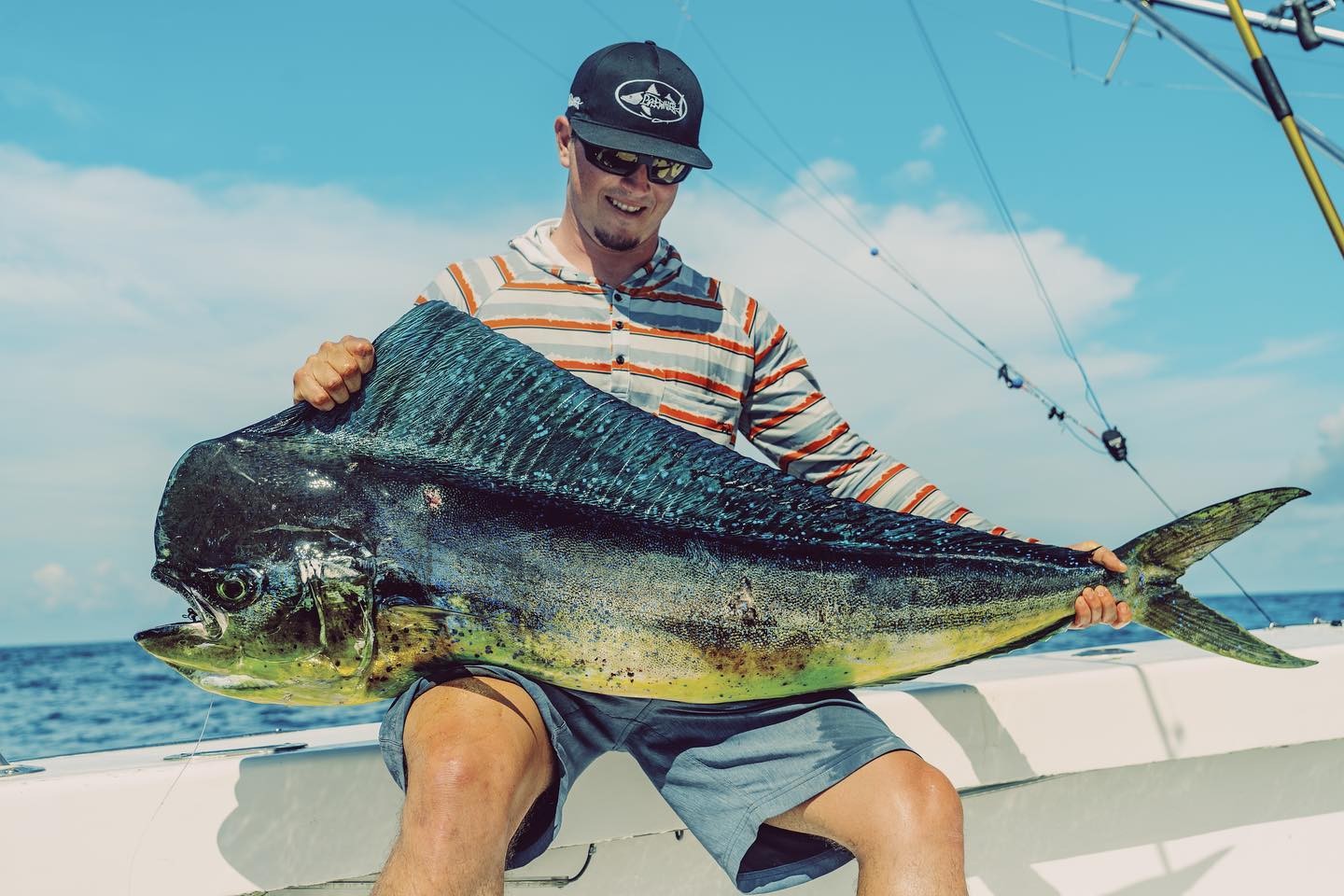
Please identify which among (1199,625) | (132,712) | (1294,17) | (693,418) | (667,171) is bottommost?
(132,712)

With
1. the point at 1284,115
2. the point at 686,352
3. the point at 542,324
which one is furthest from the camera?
the point at 1284,115

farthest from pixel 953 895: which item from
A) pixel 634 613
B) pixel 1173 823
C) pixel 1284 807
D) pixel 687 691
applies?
pixel 1284 807

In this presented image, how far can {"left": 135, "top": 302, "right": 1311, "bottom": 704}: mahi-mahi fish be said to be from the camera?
179cm

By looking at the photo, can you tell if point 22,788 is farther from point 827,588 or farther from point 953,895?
point 953,895

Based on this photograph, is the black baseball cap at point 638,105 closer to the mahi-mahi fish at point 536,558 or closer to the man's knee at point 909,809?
the mahi-mahi fish at point 536,558

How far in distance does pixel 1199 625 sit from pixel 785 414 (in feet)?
3.41

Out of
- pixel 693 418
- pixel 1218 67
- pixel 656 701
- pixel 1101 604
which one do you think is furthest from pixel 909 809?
pixel 1218 67

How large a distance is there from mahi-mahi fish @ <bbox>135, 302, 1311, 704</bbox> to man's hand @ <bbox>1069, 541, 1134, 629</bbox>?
0.06ft

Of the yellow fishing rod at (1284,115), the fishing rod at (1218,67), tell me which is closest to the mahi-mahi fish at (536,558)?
the yellow fishing rod at (1284,115)

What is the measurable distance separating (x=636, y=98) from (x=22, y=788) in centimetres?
188

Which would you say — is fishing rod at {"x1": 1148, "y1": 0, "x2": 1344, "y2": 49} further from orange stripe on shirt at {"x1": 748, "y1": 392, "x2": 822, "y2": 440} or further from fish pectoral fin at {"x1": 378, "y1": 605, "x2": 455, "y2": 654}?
fish pectoral fin at {"x1": 378, "y1": 605, "x2": 455, "y2": 654}

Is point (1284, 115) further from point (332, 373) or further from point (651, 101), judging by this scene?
point (332, 373)

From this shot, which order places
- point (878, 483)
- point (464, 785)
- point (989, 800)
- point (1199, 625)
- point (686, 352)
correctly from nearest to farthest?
1. point (464, 785)
2. point (1199, 625)
3. point (686, 352)
4. point (878, 483)
5. point (989, 800)

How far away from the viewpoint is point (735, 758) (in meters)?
2.01
